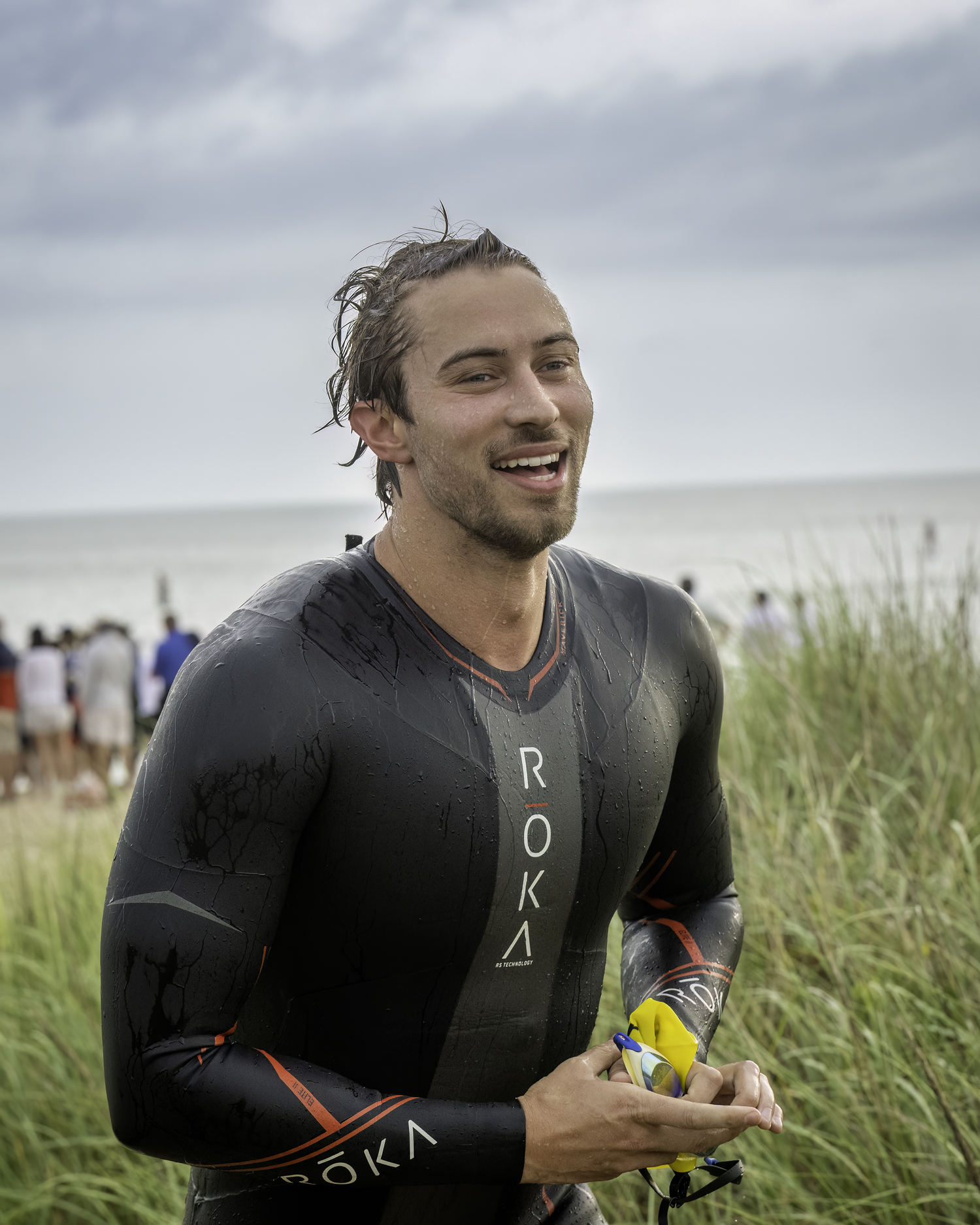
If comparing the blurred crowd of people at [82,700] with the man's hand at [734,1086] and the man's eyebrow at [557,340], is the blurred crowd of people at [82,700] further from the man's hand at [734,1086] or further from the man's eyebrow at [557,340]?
the man's hand at [734,1086]

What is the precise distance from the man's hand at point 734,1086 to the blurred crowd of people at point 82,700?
8857 mm

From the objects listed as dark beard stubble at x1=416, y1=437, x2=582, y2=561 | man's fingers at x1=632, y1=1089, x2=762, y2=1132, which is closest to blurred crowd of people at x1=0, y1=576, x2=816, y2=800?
dark beard stubble at x1=416, y1=437, x2=582, y2=561

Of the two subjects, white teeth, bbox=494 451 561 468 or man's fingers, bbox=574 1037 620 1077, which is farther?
white teeth, bbox=494 451 561 468

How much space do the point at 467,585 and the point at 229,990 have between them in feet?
2.33

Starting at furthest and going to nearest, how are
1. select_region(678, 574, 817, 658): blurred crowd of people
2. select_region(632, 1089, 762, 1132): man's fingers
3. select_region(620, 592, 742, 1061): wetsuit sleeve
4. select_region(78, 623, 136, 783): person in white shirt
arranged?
select_region(78, 623, 136, 783): person in white shirt
select_region(678, 574, 817, 658): blurred crowd of people
select_region(620, 592, 742, 1061): wetsuit sleeve
select_region(632, 1089, 762, 1132): man's fingers

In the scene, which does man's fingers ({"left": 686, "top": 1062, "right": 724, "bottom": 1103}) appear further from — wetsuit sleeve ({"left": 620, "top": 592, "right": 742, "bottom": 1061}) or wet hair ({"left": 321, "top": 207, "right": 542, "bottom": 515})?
wet hair ({"left": 321, "top": 207, "right": 542, "bottom": 515})

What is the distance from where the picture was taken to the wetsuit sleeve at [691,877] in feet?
7.16

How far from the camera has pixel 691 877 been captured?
2309mm

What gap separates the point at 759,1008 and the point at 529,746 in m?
2.15

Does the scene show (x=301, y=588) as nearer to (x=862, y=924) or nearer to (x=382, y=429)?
(x=382, y=429)

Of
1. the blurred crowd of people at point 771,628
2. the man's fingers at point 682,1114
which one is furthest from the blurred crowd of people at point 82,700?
the man's fingers at point 682,1114

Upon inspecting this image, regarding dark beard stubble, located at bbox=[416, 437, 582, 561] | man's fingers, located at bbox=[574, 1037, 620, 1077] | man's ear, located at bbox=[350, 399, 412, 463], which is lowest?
man's fingers, located at bbox=[574, 1037, 620, 1077]

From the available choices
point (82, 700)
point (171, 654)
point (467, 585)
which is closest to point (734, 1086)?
point (467, 585)

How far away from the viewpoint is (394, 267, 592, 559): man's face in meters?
1.89
